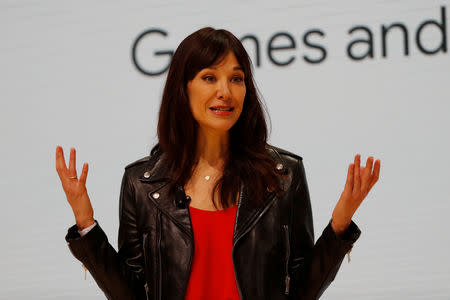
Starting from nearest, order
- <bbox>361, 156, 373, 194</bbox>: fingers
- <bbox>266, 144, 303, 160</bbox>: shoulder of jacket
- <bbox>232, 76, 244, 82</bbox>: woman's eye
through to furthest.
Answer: <bbox>361, 156, 373, 194</bbox>: fingers, <bbox>232, 76, 244, 82</bbox>: woman's eye, <bbox>266, 144, 303, 160</bbox>: shoulder of jacket

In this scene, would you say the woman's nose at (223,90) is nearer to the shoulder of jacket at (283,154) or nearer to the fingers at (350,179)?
the shoulder of jacket at (283,154)

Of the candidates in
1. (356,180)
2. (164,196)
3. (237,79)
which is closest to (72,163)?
(164,196)

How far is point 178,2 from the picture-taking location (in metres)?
3.57

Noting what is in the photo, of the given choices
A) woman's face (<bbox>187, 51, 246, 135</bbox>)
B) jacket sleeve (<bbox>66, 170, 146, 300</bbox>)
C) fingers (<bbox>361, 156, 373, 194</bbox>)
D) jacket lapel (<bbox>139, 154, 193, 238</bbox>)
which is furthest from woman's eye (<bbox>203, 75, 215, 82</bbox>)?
fingers (<bbox>361, 156, 373, 194</bbox>)

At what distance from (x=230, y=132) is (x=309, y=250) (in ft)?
1.49

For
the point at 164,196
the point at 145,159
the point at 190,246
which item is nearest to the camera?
the point at 190,246

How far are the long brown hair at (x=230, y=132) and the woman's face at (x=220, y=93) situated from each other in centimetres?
2

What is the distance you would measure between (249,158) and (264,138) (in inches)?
3.9

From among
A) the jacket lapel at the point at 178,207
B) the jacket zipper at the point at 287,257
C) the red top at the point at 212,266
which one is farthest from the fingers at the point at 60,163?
the jacket zipper at the point at 287,257

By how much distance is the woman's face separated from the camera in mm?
1946

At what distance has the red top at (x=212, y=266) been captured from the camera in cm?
192

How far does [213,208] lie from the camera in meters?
1.98

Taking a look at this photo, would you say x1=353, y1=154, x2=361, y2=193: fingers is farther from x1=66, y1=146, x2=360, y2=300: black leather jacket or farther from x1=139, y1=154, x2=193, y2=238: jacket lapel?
x1=139, y1=154, x2=193, y2=238: jacket lapel

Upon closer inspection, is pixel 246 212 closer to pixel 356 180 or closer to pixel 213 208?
pixel 213 208
